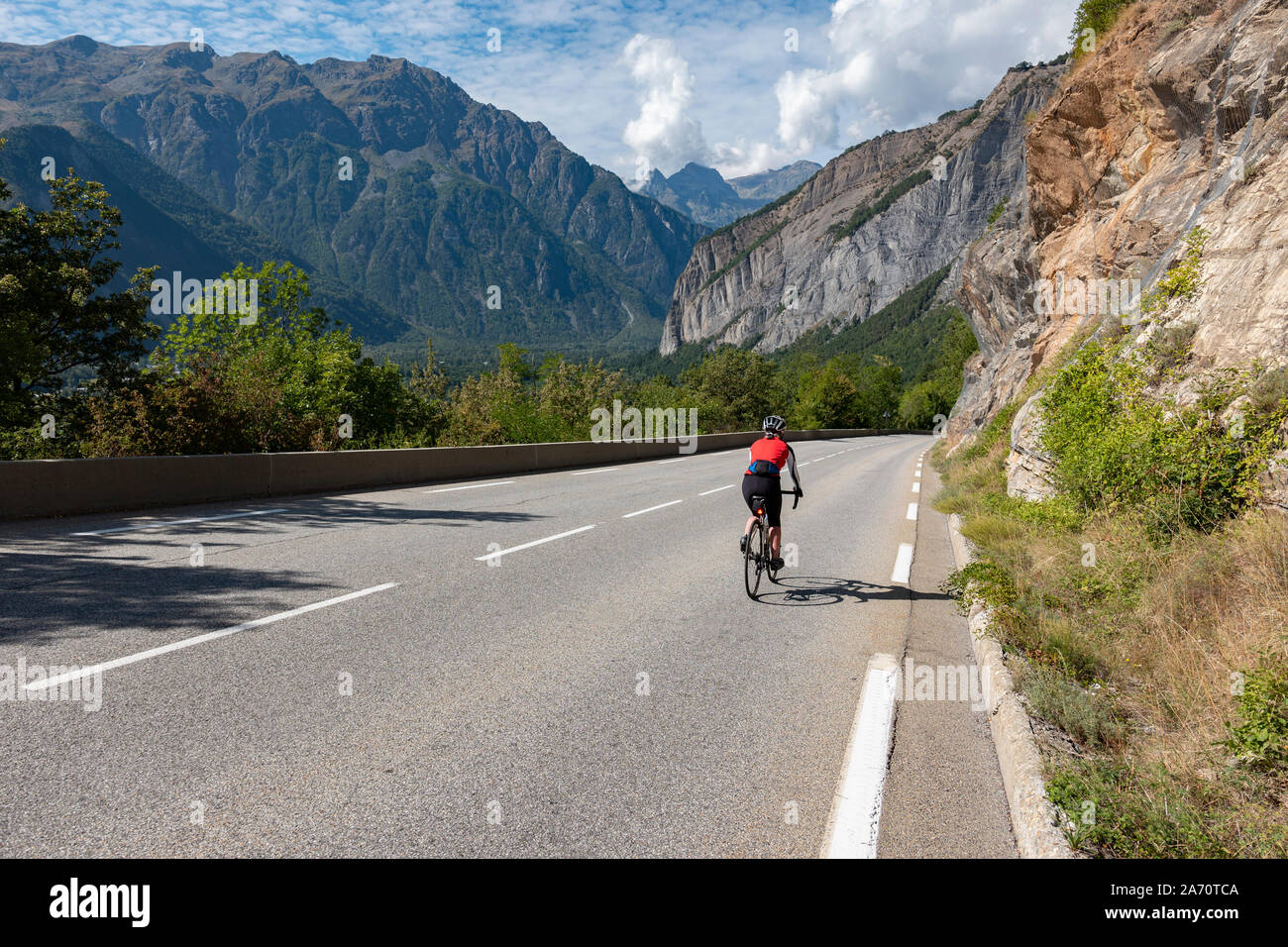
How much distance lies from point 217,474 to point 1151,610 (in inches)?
500

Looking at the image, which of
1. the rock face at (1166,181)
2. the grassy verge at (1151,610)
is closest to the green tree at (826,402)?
the rock face at (1166,181)

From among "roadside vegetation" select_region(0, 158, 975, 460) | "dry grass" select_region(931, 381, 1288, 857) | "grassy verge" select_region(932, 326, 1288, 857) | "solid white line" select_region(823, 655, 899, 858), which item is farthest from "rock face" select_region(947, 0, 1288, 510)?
"roadside vegetation" select_region(0, 158, 975, 460)

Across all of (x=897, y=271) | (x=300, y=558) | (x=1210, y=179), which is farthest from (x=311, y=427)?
(x=897, y=271)

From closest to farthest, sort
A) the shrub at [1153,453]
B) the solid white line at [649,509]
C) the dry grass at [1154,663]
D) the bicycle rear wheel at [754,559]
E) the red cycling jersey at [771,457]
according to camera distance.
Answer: the dry grass at [1154,663], the shrub at [1153,453], the bicycle rear wheel at [754,559], the red cycling jersey at [771,457], the solid white line at [649,509]

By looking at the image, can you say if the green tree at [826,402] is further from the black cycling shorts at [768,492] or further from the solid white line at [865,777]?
the solid white line at [865,777]

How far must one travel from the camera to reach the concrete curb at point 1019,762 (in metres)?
2.75

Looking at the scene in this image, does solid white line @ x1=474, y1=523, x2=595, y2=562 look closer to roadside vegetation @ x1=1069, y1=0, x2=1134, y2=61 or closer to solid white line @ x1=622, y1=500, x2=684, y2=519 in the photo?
solid white line @ x1=622, y1=500, x2=684, y2=519

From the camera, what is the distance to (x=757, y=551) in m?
7.54

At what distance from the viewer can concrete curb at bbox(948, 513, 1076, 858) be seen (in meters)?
2.75

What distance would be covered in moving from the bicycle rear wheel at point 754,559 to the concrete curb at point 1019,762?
220 centimetres

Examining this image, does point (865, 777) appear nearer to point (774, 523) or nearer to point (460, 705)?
point (460, 705)
